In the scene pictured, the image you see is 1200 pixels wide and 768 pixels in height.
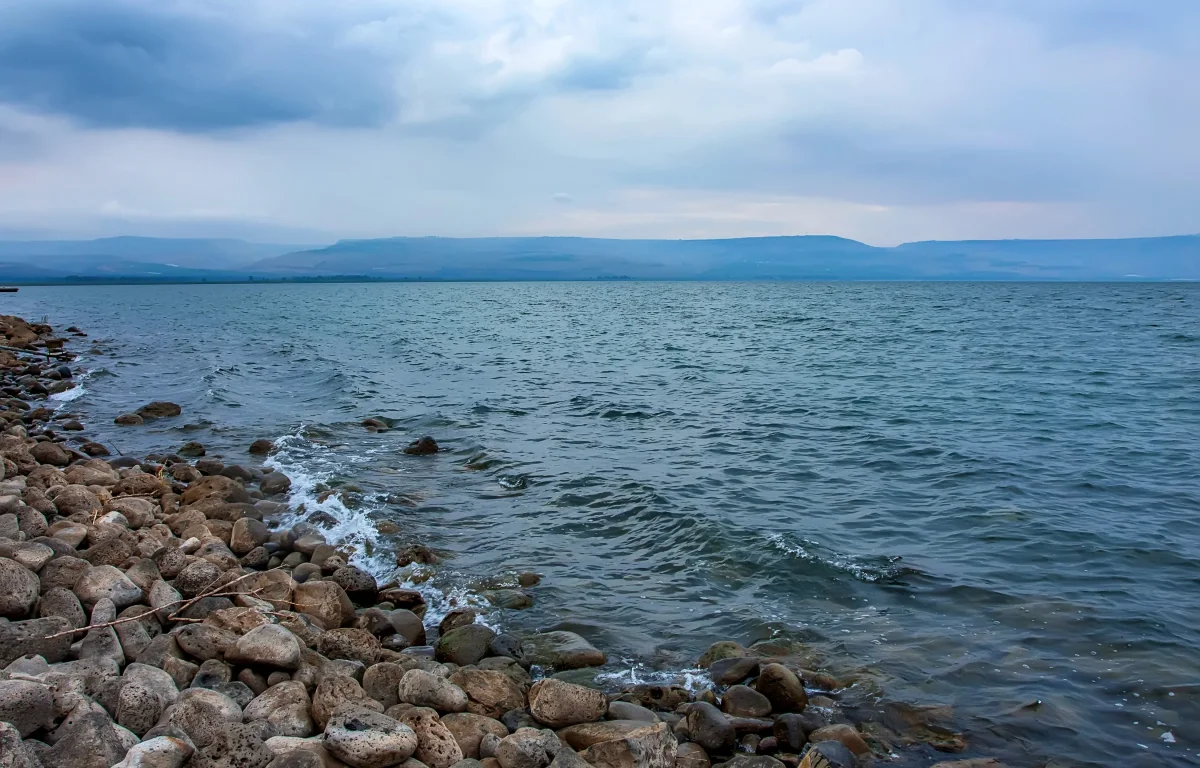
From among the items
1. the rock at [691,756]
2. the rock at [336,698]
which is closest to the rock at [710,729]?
the rock at [691,756]

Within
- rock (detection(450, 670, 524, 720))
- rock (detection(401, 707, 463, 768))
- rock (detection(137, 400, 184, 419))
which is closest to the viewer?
rock (detection(401, 707, 463, 768))

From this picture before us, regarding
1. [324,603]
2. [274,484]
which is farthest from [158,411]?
[324,603]

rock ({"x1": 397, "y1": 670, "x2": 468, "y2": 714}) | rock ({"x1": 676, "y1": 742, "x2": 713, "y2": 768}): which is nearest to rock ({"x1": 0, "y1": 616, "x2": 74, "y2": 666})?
rock ({"x1": 397, "y1": 670, "x2": 468, "y2": 714})

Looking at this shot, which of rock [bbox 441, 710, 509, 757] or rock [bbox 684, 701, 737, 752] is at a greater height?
rock [bbox 441, 710, 509, 757]

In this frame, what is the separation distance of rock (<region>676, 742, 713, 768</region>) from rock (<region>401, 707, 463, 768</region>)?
1.71 metres

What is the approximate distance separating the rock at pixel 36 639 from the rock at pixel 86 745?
4.37 feet

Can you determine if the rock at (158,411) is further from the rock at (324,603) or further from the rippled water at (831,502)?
the rock at (324,603)

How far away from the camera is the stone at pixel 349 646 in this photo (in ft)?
23.6

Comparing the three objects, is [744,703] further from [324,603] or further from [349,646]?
[324,603]

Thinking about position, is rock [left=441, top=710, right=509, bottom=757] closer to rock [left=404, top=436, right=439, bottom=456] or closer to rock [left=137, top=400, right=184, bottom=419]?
rock [left=404, top=436, right=439, bottom=456]

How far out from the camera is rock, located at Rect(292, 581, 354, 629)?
317 inches

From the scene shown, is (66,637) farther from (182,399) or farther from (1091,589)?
(182,399)

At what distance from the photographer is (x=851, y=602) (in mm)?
9461

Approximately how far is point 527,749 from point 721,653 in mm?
3070
